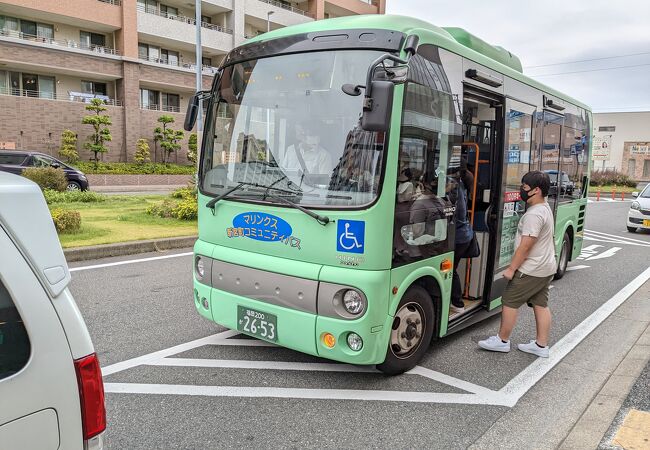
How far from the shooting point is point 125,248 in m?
8.77

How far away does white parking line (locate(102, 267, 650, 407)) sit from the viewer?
378 centimetres

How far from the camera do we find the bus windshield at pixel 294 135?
3.63 m

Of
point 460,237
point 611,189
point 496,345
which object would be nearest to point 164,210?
point 460,237

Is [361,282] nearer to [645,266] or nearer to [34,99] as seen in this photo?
[645,266]

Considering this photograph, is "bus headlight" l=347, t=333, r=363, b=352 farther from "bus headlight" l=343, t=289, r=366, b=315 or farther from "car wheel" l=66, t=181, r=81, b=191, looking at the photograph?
"car wheel" l=66, t=181, r=81, b=191

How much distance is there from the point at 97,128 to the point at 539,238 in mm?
31059

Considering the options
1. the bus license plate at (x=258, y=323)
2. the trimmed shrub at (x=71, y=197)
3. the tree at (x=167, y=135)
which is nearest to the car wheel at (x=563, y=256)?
the bus license plate at (x=258, y=323)

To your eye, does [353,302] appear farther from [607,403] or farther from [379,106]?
[607,403]

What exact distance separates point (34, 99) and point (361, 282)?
3197cm

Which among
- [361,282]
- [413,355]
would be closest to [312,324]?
[361,282]

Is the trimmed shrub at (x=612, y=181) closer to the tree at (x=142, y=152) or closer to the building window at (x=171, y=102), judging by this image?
the building window at (x=171, y=102)

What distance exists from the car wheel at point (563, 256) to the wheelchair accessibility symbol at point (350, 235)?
5462 millimetres

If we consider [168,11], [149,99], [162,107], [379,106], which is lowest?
[379,106]

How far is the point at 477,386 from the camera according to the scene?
4.03 metres
